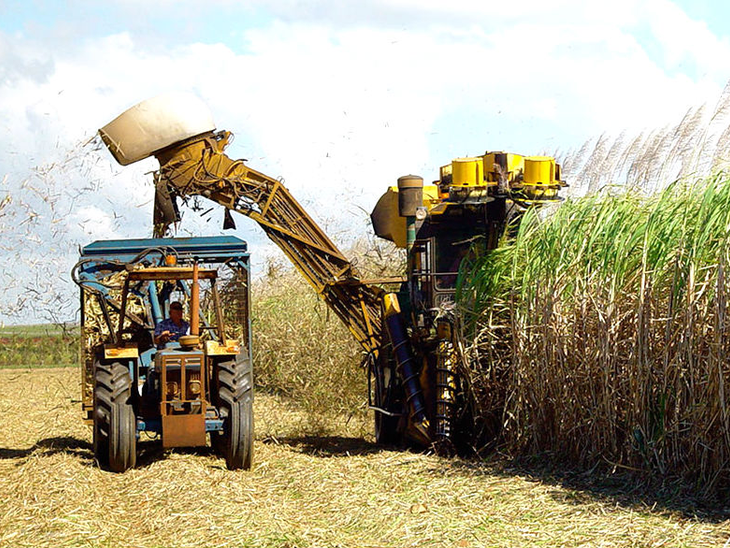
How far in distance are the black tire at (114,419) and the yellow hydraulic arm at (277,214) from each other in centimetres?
225

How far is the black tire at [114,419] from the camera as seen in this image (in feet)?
29.5

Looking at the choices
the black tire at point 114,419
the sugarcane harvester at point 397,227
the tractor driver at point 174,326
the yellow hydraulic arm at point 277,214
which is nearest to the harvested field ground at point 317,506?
the black tire at point 114,419

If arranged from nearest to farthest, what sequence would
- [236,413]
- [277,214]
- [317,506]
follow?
1. [317,506]
2. [236,413]
3. [277,214]

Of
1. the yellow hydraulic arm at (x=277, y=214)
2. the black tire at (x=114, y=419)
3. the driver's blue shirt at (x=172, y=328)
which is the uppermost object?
the yellow hydraulic arm at (x=277, y=214)

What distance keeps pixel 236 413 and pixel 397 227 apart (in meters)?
3.23

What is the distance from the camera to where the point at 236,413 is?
29.9ft

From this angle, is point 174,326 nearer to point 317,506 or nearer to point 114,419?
point 114,419

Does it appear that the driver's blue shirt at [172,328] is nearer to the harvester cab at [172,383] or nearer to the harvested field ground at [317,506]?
the harvester cab at [172,383]

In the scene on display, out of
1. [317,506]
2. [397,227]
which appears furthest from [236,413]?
[397,227]

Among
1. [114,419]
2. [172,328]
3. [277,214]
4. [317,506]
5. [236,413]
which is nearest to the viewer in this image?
[317,506]

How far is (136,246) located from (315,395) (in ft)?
13.1

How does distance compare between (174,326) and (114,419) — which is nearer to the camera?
(114,419)

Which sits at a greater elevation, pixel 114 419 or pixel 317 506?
pixel 114 419

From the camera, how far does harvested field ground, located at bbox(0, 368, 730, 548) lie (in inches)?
247
